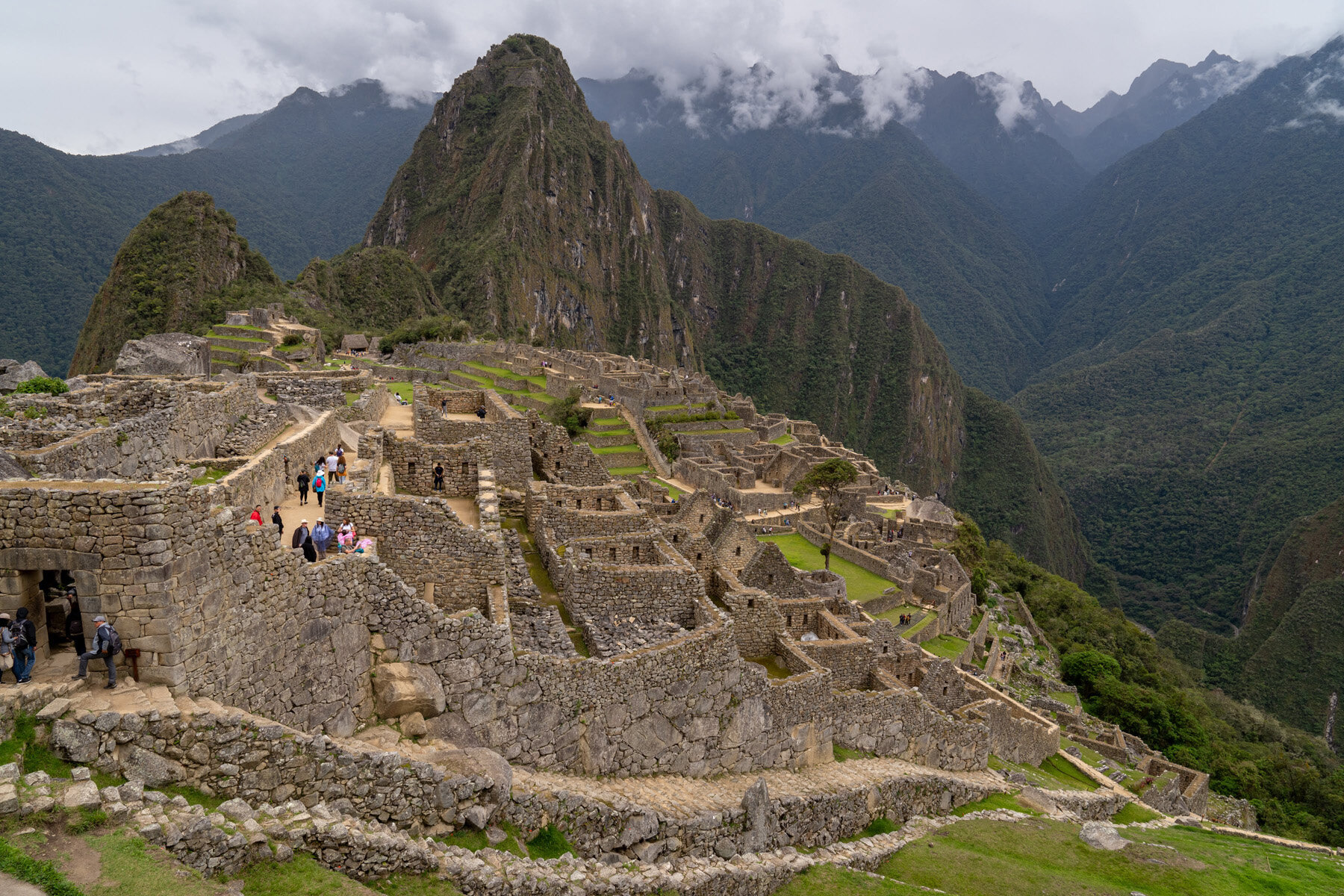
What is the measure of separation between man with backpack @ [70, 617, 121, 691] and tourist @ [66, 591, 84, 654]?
0.52ft

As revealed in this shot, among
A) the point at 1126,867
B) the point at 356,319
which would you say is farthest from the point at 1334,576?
the point at 356,319

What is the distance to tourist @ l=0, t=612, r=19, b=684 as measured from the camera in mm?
6020

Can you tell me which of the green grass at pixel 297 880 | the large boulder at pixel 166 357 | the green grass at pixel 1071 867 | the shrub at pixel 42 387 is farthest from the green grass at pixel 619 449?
the green grass at pixel 297 880

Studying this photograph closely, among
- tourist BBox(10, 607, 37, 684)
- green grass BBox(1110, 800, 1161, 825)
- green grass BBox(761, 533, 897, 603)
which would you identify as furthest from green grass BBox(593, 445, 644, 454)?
tourist BBox(10, 607, 37, 684)

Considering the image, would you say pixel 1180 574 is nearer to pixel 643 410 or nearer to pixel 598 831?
pixel 643 410

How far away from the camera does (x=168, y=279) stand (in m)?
91.6

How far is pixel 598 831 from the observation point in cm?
1002

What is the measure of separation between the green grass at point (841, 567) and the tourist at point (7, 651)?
88.2 feet

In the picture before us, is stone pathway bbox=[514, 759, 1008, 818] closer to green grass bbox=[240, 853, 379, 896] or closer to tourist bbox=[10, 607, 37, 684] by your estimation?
green grass bbox=[240, 853, 379, 896]

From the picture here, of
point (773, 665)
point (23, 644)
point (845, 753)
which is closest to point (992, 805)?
point (845, 753)

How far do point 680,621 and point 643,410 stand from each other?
48107 millimetres

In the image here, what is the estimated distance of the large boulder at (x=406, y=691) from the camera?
28.9 feet

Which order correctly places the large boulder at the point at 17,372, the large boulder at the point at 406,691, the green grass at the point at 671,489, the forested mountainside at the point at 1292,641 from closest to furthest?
the large boulder at the point at 406,691 < the large boulder at the point at 17,372 < the green grass at the point at 671,489 < the forested mountainside at the point at 1292,641

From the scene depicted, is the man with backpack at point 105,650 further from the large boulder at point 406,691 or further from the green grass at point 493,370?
the green grass at point 493,370
